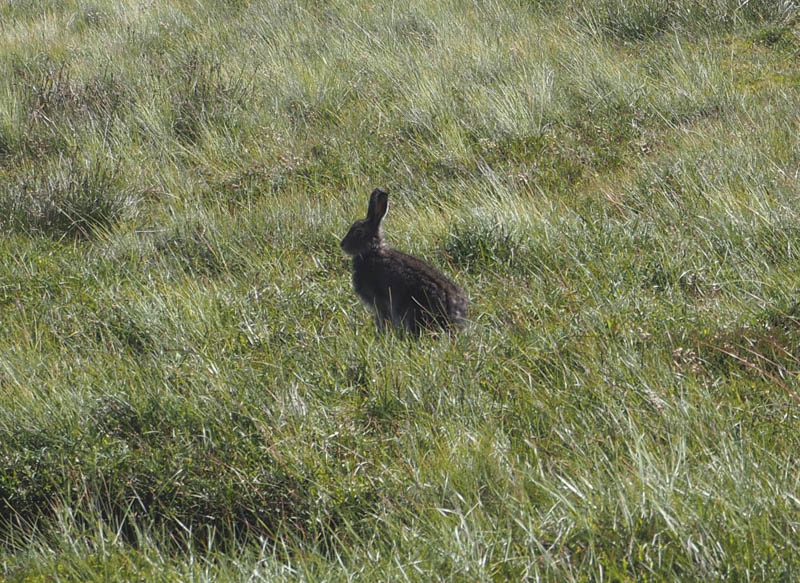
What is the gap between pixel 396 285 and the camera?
16.3ft

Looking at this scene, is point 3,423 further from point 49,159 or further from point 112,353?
point 49,159

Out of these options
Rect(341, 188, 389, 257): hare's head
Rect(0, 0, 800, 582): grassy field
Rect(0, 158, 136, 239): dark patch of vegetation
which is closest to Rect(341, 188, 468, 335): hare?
Rect(341, 188, 389, 257): hare's head

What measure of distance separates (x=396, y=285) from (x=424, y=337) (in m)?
0.48

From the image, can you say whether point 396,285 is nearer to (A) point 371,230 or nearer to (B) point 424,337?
(B) point 424,337

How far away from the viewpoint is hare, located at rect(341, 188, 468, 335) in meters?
4.71

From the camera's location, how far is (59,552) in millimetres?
3387

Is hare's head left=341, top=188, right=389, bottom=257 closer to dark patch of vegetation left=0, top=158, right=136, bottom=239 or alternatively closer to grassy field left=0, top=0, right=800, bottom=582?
grassy field left=0, top=0, right=800, bottom=582

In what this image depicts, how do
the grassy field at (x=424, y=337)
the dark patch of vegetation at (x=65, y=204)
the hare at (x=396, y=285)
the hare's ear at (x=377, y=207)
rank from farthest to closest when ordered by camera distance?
the dark patch of vegetation at (x=65, y=204) → the hare's ear at (x=377, y=207) → the hare at (x=396, y=285) → the grassy field at (x=424, y=337)

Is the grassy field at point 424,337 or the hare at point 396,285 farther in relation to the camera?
the hare at point 396,285

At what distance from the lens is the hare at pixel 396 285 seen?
15.5 feet

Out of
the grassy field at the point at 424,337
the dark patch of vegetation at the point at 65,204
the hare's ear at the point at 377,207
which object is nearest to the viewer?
the grassy field at the point at 424,337

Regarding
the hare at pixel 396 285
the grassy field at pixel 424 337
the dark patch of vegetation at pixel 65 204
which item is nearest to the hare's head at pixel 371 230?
the hare at pixel 396 285

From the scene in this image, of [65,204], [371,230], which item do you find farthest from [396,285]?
[65,204]

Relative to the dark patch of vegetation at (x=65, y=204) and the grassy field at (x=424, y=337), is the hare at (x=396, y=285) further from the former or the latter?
the dark patch of vegetation at (x=65, y=204)
